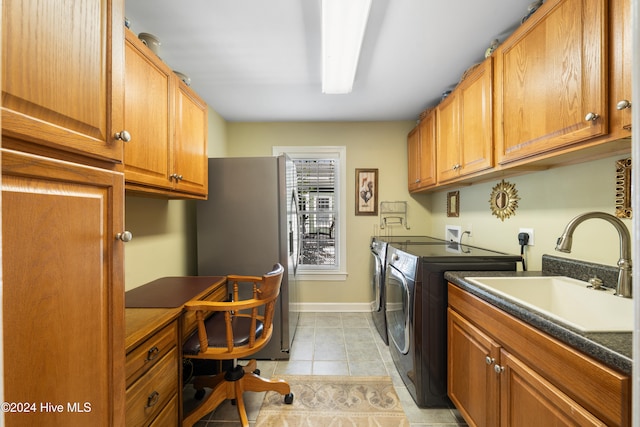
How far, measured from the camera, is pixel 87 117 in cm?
71

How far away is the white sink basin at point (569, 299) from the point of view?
1078 millimetres

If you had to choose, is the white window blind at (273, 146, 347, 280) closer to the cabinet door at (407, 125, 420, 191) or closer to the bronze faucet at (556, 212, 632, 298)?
the cabinet door at (407, 125, 420, 191)

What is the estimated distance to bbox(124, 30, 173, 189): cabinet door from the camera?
49.2 inches

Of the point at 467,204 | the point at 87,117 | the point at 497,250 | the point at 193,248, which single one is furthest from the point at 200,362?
the point at 467,204

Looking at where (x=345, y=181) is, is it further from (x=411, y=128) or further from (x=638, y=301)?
(x=638, y=301)

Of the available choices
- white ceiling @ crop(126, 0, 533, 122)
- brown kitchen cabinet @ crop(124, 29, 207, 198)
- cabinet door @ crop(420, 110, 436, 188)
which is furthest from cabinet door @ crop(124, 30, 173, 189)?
cabinet door @ crop(420, 110, 436, 188)

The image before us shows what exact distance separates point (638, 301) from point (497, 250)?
6.54ft

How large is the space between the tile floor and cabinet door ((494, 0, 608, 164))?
5.34ft

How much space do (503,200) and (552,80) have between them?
1011 millimetres

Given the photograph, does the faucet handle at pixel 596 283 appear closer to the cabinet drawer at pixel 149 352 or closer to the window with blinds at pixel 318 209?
the cabinet drawer at pixel 149 352

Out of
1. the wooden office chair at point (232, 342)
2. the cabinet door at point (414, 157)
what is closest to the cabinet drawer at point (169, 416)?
the wooden office chair at point (232, 342)

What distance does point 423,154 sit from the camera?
2719 millimetres

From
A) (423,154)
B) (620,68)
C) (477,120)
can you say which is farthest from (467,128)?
(620,68)

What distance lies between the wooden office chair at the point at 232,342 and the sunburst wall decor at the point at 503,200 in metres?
1.67
